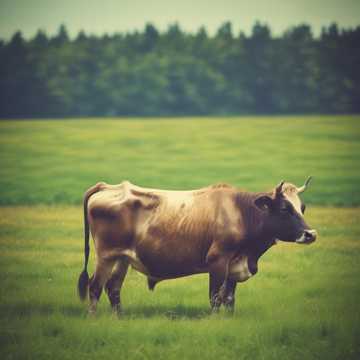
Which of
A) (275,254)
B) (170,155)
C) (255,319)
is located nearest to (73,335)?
(255,319)

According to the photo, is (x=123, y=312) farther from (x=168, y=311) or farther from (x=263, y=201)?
(x=263, y=201)

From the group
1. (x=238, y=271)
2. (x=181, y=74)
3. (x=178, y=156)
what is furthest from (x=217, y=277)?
(x=181, y=74)

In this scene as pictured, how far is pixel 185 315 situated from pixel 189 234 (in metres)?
1.14

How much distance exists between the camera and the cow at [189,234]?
31.0 feet

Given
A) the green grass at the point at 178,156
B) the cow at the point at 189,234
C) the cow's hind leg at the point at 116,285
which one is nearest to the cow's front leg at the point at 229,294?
the cow at the point at 189,234

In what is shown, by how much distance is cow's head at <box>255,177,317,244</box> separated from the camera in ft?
31.0

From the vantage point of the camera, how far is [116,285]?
31.7 ft

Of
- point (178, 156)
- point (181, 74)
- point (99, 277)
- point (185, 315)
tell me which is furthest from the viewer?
point (181, 74)

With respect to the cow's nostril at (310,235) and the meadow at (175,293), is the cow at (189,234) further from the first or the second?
the meadow at (175,293)

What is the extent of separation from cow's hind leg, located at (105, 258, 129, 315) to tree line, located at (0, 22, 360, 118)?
6077cm

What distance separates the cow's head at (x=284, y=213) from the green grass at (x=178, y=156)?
1425 cm

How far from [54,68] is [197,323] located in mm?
75640

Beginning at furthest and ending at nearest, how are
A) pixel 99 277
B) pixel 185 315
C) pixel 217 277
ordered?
pixel 185 315, pixel 99 277, pixel 217 277

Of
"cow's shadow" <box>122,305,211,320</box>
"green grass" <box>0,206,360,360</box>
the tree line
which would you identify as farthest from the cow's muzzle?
the tree line
